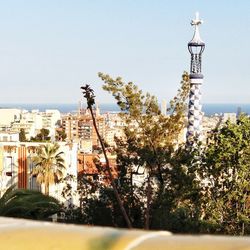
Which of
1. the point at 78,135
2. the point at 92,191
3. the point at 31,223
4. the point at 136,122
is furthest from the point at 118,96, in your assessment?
the point at 78,135

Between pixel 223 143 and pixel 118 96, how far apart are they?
1.55m

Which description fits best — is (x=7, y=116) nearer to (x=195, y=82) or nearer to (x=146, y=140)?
(x=195, y=82)

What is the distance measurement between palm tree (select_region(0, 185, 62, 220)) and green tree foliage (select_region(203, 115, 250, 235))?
1679 millimetres

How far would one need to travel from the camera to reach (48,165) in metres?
17.2

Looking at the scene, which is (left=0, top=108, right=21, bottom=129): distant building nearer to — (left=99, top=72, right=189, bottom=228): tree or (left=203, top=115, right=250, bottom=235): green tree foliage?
(left=99, top=72, right=189, bottom=228): tree

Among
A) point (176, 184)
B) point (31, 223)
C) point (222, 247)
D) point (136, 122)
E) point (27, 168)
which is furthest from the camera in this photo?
point (27, 168)

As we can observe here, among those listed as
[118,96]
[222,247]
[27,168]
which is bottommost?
[27,168]

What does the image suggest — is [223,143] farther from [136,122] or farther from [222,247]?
[222,247]

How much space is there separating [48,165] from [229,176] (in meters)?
11.6

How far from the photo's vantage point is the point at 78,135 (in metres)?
72.4

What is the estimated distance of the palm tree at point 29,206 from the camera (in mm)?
5965

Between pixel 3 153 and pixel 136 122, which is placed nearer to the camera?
pixel 136 122

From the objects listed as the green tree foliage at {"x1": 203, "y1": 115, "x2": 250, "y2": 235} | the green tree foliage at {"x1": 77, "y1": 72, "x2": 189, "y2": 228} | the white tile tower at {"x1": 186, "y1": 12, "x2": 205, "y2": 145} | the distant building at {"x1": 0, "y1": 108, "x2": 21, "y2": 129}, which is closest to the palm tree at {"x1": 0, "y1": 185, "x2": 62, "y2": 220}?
the green tree foliage at {"x1": 77, "y1": 72, "x2": 189, "y2": 228}

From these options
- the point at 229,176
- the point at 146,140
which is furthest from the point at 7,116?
the point at 229,176
